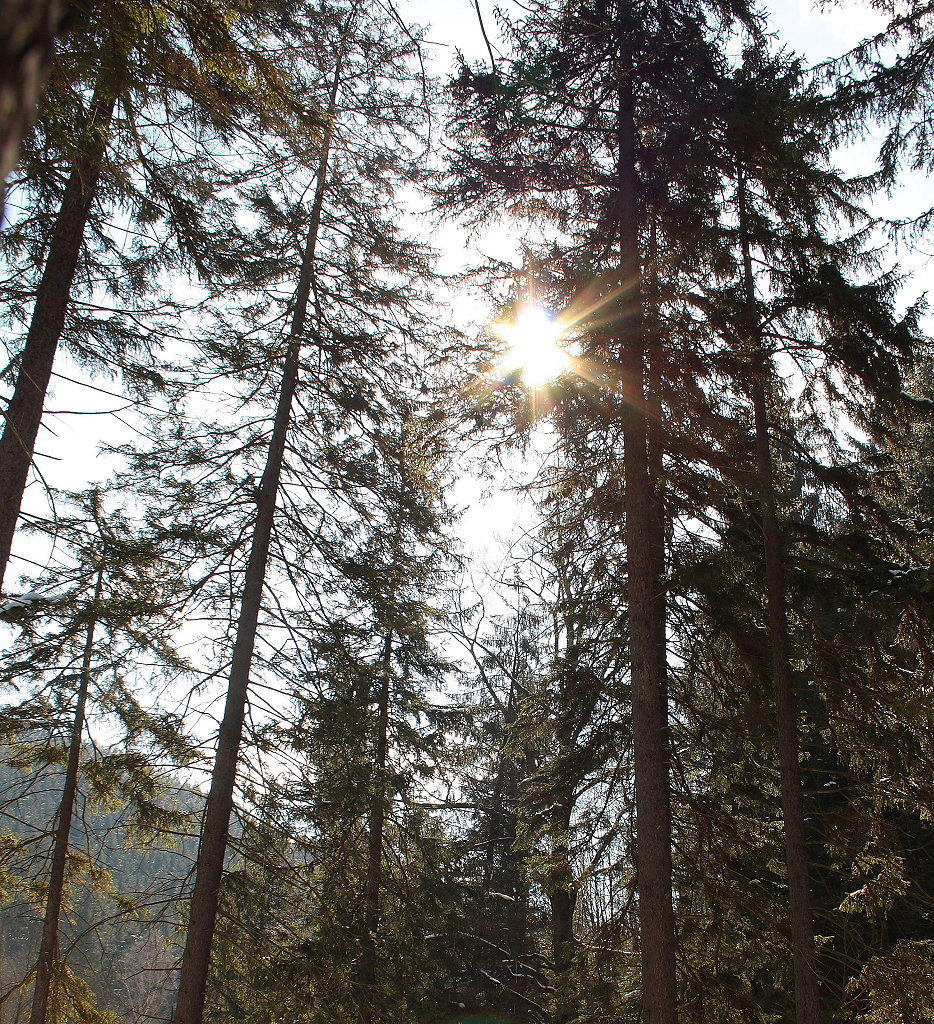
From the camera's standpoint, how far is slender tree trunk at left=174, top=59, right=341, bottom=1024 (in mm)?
7820

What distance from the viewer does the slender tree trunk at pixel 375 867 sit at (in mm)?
8969

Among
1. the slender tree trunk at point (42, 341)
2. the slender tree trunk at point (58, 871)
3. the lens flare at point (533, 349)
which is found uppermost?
the lens flare at point (533, 349)

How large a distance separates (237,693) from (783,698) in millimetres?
5984

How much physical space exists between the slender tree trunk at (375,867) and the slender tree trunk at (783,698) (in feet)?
15.0

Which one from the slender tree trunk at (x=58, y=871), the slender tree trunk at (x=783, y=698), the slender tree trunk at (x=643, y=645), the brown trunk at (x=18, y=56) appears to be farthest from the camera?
the slender tree trunk at (x=58, y=871)

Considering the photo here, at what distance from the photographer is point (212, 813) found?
8305mm

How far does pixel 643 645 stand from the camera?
307 inches

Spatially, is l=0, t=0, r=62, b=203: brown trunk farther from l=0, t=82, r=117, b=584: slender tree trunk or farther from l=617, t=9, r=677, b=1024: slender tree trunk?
l=617, t=9, r=677, b=1024: slender tree trunk

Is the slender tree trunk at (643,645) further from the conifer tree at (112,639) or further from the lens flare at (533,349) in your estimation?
the conifer tree at (112,639)

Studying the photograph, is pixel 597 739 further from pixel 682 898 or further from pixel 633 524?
pixel 633 524

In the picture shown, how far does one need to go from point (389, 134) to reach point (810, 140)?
5.52 metres

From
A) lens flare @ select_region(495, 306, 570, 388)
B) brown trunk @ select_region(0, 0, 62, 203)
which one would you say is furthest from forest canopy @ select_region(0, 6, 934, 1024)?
brown trunk @ select_region(0, 0, 62, 203)

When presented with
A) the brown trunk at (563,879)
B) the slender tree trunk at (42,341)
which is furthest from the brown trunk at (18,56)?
the brown trunk at (563,879)

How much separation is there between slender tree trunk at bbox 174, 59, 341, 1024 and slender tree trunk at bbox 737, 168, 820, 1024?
16.1 ft
